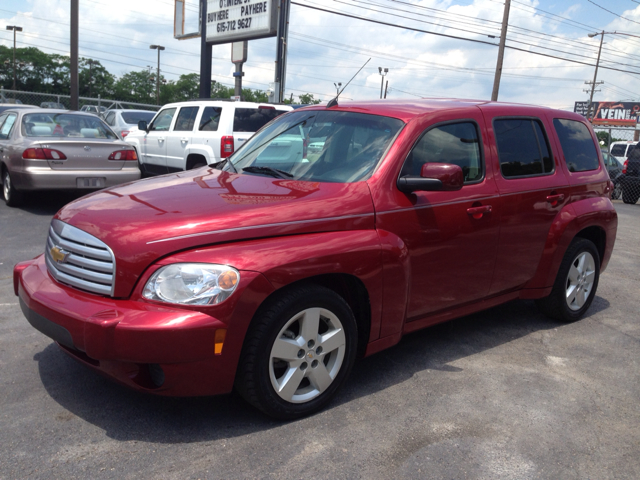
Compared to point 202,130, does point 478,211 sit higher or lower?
lower

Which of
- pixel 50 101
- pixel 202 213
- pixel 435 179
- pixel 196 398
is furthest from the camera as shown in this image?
pixel 50 101

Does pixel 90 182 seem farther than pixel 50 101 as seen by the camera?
No

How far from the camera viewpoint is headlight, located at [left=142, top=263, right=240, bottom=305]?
9.25 feet

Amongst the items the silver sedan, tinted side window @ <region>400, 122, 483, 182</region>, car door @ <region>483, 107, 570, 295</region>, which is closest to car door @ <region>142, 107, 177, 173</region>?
the silver sedan

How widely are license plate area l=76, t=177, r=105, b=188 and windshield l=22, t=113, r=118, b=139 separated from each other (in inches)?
32.4

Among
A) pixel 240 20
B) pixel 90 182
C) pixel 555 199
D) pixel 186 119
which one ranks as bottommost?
pixel 90 182

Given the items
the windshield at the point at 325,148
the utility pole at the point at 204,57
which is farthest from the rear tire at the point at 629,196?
the windshield at the point at 325,148

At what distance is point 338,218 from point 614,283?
4.85 m

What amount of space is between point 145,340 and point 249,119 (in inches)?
316

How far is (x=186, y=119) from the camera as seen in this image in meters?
10.9

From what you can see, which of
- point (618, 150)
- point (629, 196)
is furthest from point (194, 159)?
point (618, 150)

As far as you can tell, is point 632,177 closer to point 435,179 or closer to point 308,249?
point 435,179

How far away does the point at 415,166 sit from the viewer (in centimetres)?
380

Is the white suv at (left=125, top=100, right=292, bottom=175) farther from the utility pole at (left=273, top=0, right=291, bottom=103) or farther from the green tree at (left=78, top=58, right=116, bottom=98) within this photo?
the green tree at (left=78, top=58, right=116, bottom=98)
